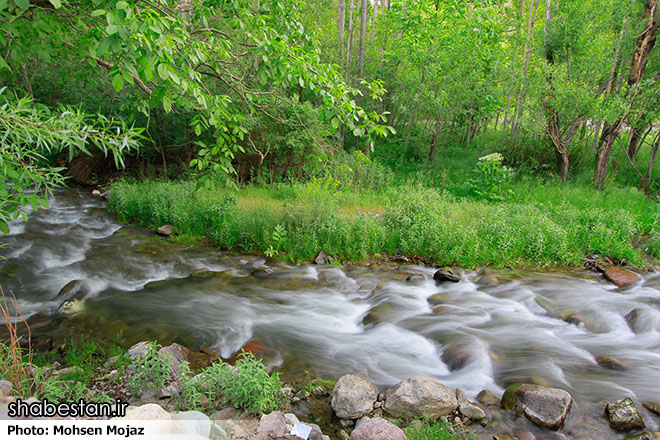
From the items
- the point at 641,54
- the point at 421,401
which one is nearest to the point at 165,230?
the point at 421,401

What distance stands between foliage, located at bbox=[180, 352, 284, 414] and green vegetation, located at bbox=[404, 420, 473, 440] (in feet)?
4.01

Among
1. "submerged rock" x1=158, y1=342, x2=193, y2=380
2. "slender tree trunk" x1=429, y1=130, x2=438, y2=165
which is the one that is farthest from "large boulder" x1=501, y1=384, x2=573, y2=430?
"slender tree trunk" x1=429, y1=130, x2=438, y2=165

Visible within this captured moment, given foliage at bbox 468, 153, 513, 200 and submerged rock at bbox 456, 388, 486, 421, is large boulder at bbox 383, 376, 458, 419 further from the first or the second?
foliage at bbox 468, 153, 513, 200

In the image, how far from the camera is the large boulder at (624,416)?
11.9ft

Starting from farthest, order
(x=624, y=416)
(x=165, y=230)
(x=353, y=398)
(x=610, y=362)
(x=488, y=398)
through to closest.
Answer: (x=165, y=230), (x=610, y=362), (x=488, y=398), (x=353, y=398), (x=624, y=416)

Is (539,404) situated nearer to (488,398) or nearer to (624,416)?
(488,398)

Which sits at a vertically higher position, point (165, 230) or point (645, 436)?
point (645, 436)

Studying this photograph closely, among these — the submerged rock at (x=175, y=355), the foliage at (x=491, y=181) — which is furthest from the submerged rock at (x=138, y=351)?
the foliage at (x=491, y=181)

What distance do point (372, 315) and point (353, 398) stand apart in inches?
89.4

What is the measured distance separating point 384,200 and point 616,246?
534cm

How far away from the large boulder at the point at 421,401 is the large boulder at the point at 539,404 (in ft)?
1.96

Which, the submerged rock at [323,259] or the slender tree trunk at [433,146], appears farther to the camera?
the slender tree trunk at [433,146]

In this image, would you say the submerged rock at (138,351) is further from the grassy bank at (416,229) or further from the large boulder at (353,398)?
the grassy bank at (416,229)

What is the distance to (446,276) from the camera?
7328 millimetres
